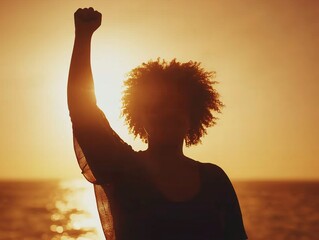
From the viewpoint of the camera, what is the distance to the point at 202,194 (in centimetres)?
286

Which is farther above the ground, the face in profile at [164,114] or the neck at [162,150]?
the face in profile at [164,114]

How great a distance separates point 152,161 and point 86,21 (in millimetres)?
732

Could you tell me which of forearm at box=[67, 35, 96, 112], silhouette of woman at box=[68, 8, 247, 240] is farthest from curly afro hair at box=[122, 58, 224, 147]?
forearm at box=[67, 35, 96, 112]

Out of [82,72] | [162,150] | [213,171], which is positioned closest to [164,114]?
[162,150]

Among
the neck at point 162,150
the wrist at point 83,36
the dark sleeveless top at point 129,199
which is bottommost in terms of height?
the dark sleeveless top at point 129,199

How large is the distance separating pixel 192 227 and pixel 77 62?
86cm

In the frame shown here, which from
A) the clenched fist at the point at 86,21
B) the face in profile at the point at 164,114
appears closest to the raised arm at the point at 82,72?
the clenched fist at the point at 86,21

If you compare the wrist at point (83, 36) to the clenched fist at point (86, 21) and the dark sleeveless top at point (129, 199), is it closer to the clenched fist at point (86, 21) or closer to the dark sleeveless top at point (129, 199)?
the clenched fist at point (86, 21)

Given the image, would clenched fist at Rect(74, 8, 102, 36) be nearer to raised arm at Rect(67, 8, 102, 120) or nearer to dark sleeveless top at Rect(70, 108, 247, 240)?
raised arm at Rect(67, 8, 102, 120)

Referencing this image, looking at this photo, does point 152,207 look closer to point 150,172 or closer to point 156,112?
point 150,172

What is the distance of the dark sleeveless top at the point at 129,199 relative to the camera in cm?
254

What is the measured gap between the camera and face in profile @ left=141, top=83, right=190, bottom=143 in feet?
9.54

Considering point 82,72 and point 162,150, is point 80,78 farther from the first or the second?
point 162,150

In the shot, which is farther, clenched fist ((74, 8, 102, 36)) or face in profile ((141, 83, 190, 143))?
face in profile ((141, 83, 190, 143))
